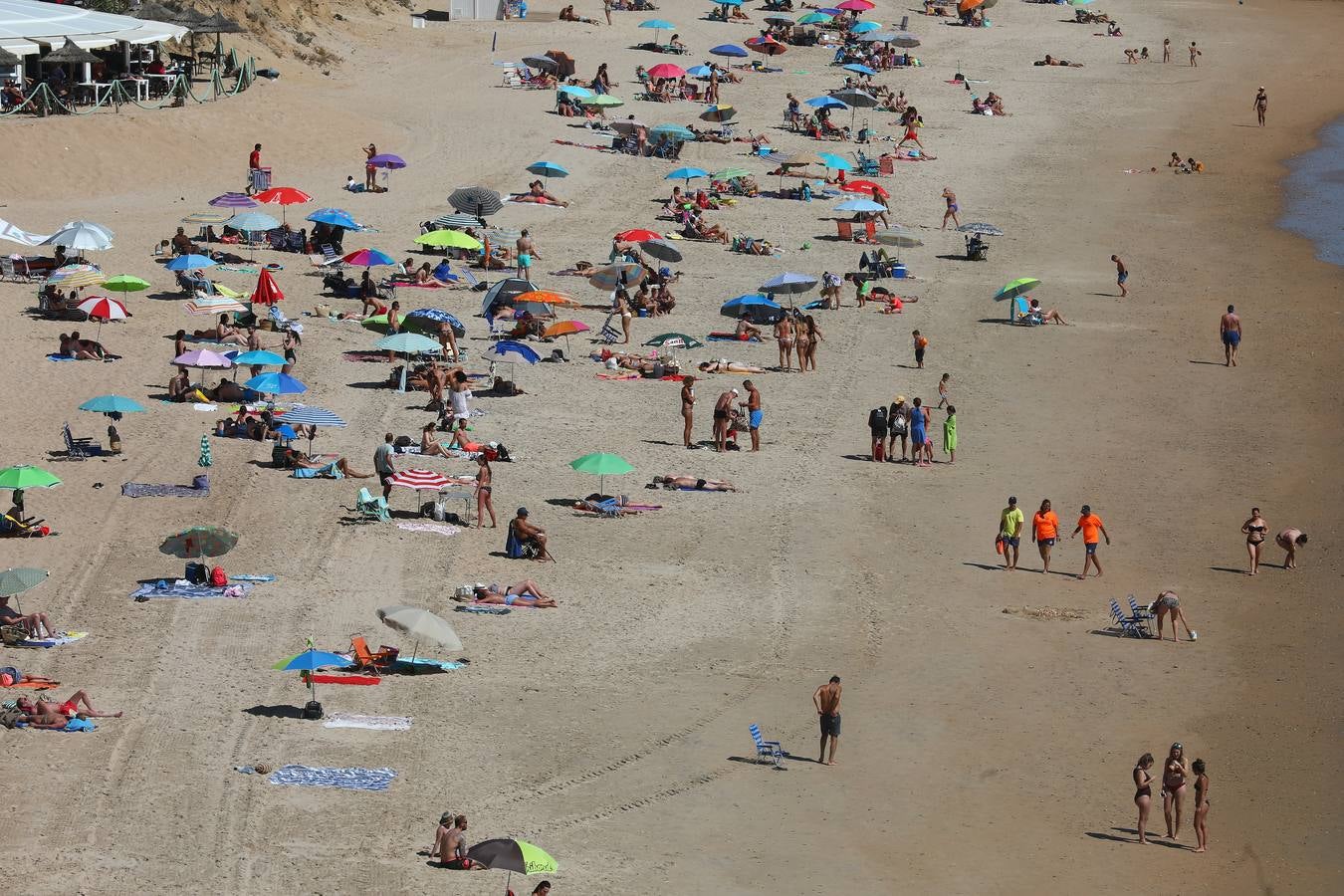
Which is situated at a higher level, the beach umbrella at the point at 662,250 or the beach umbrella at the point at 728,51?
the beach umbrella at the point at 728,51

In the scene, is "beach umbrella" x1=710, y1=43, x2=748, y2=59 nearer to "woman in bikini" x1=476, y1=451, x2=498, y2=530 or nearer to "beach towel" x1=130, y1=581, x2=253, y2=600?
"woman in bikini" x1=476, y1=451, x2=498, y2=530

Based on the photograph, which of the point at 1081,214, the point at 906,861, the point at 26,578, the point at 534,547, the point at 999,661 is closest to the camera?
the point at 906,861

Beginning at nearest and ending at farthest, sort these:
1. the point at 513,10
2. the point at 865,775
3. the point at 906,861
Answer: the point at 906,861 < the point at 865,775 < the point at 513,10

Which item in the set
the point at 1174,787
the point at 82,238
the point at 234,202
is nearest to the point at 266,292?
the point at 82,238

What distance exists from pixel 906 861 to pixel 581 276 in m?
23.0

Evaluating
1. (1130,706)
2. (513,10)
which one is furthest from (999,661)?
(513,10)

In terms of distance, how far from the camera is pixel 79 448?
2714 cm

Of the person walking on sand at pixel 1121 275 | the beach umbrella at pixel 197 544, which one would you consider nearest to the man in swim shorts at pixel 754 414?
the beach umbrella at pixel 197 544

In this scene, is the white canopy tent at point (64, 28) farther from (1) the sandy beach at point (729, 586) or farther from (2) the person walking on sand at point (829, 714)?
(2) the person walking on sand at point (829, 714)

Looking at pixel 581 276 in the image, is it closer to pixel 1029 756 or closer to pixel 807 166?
pixel 807 166

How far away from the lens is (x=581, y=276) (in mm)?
39000

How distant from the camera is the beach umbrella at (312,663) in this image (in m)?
19.4

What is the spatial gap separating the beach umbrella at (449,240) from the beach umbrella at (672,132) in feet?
41.2

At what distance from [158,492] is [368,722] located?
7782mm
